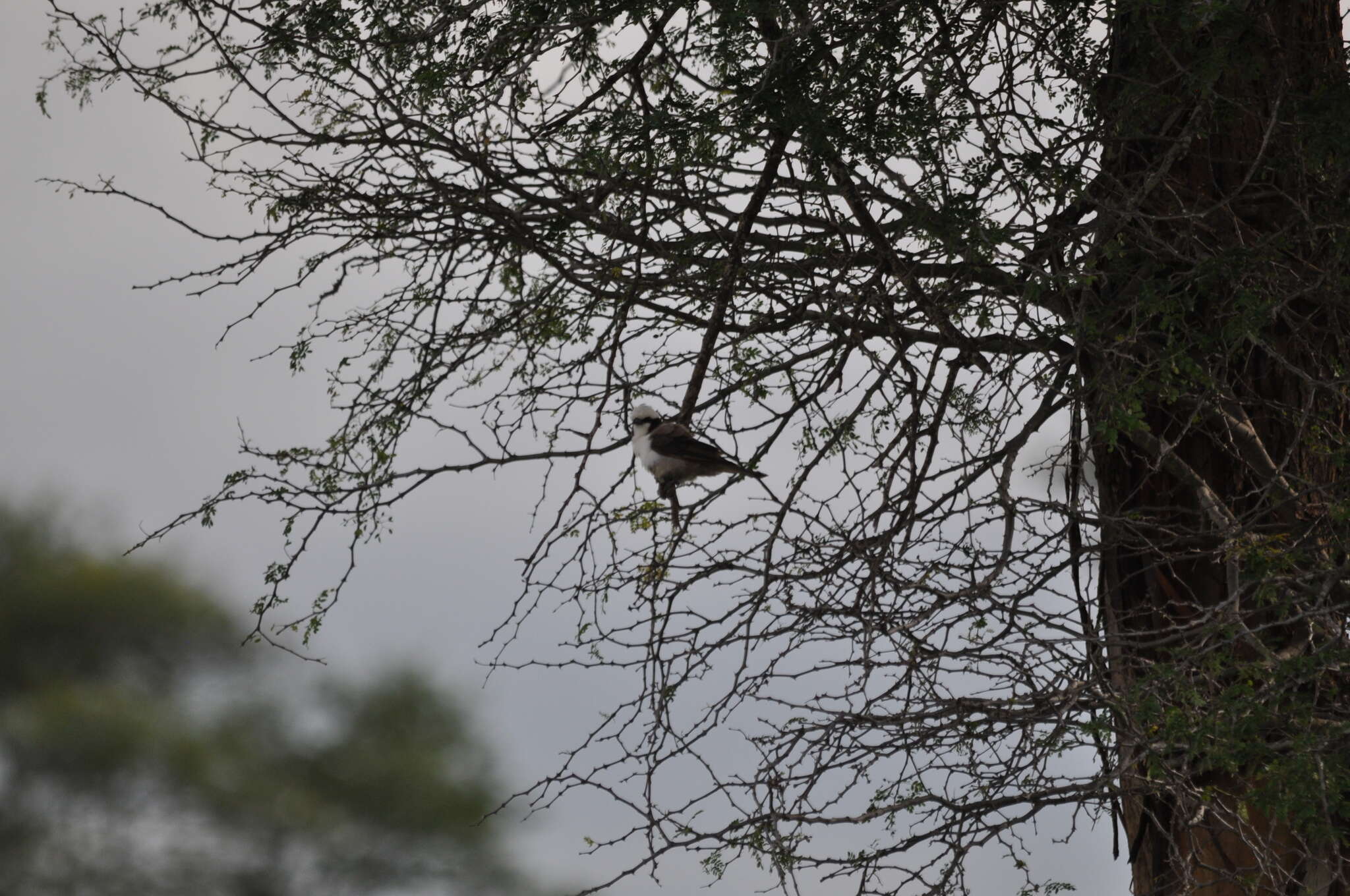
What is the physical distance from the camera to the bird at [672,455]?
16.3ft

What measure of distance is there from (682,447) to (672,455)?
77 millimetres

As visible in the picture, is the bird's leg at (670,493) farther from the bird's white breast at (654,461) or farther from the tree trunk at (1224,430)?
the tree trunk at (1224,430)

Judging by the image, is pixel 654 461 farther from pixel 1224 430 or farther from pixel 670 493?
pixel 1224 430

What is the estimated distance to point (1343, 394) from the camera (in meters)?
3.48

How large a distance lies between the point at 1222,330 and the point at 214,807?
23.1ft

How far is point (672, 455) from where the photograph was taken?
5074 mm

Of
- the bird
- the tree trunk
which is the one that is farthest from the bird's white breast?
the tree trunk

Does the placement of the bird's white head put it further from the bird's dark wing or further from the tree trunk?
the tree trunk

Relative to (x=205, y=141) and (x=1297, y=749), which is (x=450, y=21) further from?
(x=1297, y=749)

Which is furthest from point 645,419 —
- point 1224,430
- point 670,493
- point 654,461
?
point 1224,430

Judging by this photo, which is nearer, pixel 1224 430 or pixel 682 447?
pixel 1224 430

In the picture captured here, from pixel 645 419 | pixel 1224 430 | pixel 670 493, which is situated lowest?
pixel 1224 430

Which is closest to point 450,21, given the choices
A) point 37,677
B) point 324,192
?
point 324,192

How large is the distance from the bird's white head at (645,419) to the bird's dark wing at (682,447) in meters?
0.07
